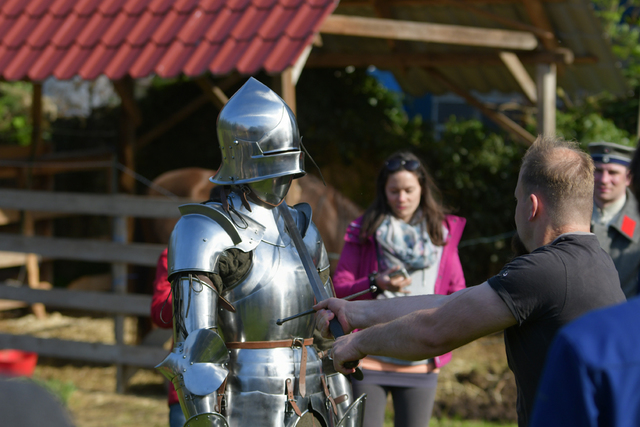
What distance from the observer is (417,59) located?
6.31 m

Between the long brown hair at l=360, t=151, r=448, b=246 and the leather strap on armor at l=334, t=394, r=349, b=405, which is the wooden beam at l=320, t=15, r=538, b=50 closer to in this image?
the long brown hair at l=360, t=151, r=448, b=246

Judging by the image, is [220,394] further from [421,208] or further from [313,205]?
[313,205]

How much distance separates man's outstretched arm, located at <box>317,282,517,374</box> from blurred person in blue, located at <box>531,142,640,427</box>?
1.87ft

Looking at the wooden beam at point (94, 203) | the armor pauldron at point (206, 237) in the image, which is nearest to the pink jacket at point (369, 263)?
the armor pauldron at point (206, 237)

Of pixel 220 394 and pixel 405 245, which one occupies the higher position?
pixel 405 245

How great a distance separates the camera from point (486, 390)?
4859mm

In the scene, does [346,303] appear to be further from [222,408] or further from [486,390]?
[486,390]

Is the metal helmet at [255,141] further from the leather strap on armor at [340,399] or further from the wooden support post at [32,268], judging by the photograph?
the wooden support post at [32,268]

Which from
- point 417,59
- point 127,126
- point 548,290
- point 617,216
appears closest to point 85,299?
point 127,126

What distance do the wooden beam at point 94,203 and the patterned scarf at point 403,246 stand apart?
2146mm

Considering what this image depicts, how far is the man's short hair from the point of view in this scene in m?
1.64

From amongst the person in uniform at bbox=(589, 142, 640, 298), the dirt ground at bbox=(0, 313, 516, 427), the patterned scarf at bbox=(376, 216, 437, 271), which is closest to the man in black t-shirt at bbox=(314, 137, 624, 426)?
the patterned scarf at bbox=(376, 216, 437, 271)

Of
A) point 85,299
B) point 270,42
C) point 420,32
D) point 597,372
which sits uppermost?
point 420,32

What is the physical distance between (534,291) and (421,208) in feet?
5.10
